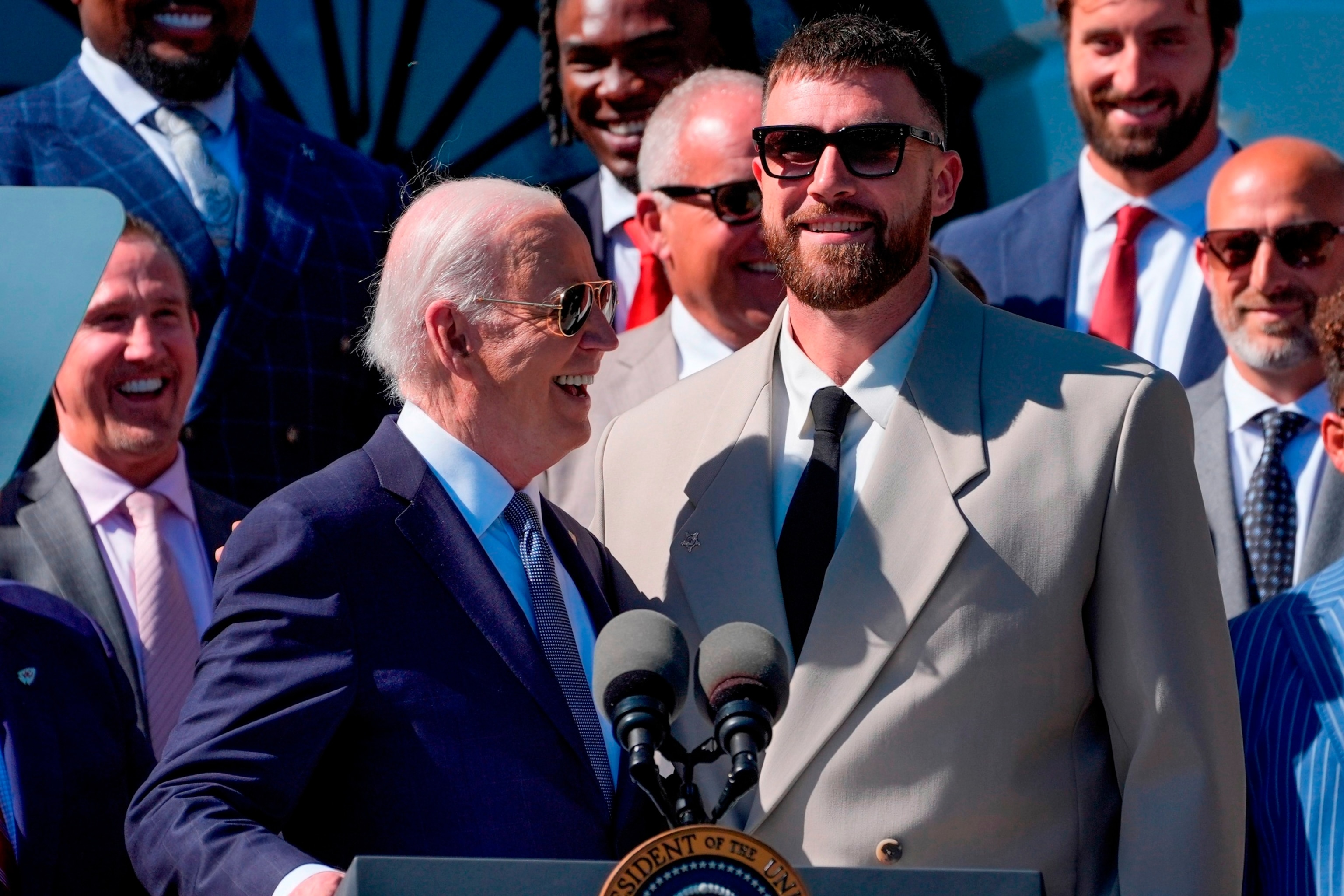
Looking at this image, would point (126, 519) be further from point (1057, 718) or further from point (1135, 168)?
point (1135, 168)

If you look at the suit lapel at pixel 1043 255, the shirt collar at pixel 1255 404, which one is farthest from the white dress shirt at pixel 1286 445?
the suit lapel at pixel 1043 255

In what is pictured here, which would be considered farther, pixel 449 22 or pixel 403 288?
pixel 449 22

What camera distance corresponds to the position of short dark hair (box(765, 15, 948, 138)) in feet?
9.81

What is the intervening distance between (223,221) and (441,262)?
1793mm

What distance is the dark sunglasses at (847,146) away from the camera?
9.72 ft

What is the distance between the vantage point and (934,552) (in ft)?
9.22

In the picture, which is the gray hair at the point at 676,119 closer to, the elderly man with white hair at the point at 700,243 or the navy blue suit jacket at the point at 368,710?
the elderly man with white hair at the point at 700,243

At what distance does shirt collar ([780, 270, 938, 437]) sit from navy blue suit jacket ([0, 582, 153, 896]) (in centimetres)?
140

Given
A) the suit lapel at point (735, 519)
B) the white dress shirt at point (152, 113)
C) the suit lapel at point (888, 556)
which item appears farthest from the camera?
the white dress shirt at point (152, 113)

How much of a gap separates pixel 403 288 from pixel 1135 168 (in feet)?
8.64

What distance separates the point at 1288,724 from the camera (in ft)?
9.73

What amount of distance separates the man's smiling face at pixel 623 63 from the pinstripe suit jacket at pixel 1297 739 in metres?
2.42

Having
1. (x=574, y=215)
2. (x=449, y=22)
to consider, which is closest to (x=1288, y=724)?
(x=574, y=215)

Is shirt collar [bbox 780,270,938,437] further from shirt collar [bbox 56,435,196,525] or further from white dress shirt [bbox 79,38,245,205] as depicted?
white dress shirt [bbox 79,38,245,205]
